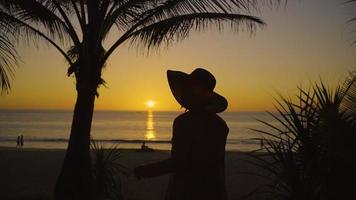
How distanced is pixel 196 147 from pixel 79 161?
4.93 metres

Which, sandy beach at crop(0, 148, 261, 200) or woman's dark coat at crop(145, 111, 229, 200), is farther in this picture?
sandy beach at crop(0, 148, 261, 200)

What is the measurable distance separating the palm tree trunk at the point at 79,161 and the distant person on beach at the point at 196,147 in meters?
4.68

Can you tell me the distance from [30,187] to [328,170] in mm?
8602

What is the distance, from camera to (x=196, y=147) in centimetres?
269

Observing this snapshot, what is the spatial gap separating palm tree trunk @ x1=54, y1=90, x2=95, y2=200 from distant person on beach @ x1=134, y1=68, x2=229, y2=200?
4684mm

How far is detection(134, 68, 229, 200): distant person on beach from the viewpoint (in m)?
2.68

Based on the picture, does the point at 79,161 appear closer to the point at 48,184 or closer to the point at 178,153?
the point at 48,184

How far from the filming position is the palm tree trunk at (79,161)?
7.16m

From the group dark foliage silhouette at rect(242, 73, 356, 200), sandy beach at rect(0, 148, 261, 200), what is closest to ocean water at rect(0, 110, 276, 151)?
dark foliage silhouette at rect(242, 73, 356, 200)

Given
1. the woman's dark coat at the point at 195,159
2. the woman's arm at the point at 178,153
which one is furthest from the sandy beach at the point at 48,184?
the woman's arm at the point at 178,153

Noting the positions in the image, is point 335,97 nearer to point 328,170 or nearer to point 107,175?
point 328,170

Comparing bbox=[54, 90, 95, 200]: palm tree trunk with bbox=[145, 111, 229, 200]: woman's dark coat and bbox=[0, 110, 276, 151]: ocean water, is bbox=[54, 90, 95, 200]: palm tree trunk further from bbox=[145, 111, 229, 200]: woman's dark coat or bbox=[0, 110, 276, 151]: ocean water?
bbox=[145, 111, 229, 200]: woman's dark coat

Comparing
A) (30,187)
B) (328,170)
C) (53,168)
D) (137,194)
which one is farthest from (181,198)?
(53,168)

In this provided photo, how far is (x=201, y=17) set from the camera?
788 cm
